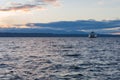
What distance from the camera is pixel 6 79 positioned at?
33531mm

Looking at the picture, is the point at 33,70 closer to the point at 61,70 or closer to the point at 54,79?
the point at 61,70

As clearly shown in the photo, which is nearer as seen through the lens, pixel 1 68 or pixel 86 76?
pixel 86 76

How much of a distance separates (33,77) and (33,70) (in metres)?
5.58

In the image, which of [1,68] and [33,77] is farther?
[1,68]

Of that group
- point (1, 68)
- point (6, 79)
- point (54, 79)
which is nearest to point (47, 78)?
point (54, 79)

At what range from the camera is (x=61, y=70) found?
4016cm

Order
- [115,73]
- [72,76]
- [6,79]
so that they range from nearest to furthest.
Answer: [6,79] < [72,76] < [115,73]

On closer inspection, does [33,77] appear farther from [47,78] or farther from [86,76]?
[86,76]

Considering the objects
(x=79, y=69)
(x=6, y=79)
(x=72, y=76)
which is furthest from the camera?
(x=79, y=69)

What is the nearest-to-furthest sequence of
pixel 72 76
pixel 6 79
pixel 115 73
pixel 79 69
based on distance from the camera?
pixel 6 79, pixel 72 76, pixel 115 73, pixel 79 69

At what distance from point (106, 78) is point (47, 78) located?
5499 mm

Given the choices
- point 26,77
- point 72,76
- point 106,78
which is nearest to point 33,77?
point 26,77

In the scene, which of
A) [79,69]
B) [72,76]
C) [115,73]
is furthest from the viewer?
[79,69]

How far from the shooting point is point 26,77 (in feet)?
115
